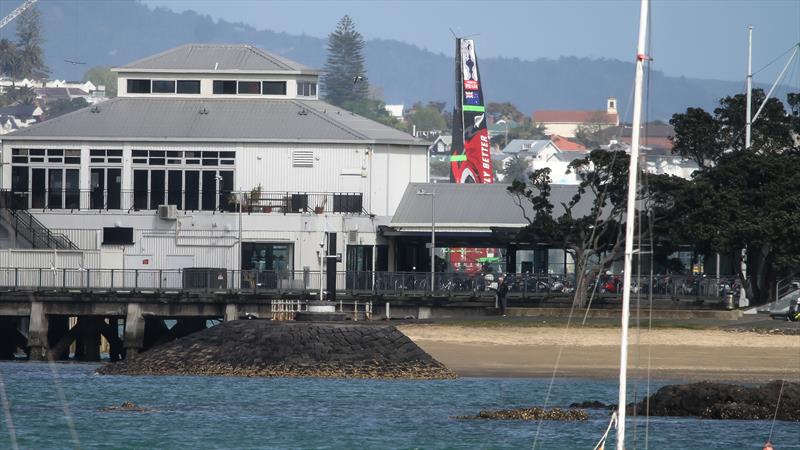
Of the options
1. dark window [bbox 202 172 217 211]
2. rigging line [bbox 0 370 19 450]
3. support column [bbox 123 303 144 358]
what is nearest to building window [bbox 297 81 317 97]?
dark window [bbox 202 172 217 211]

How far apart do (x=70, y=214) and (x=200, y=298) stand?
13570mm

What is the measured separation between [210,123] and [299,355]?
26682mm

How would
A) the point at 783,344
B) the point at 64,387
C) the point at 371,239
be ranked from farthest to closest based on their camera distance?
the point at 371,239 → the point at 783,344 → the point at 64,387

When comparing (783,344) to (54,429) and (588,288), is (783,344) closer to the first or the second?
(588,288)

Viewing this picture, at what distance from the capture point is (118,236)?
81.7 metres

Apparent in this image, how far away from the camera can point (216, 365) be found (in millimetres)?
61719

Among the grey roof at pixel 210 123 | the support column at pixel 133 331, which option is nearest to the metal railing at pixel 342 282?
the support column at pixel 133 331

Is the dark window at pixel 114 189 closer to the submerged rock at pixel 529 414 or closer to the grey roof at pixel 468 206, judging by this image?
the grey roof at pixel 468 206

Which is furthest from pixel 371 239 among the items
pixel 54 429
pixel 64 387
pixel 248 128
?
pixel 54 429

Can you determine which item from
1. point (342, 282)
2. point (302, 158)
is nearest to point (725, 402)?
point (342, 282)

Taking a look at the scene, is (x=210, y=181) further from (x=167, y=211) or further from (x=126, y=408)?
(x=126, y=408)

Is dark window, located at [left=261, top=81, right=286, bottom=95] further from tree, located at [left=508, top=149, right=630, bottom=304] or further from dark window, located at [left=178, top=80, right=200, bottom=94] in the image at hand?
tree, located at [left=508, top=149, right=630, bottom=304]

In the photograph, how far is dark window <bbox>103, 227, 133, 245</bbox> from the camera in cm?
8169

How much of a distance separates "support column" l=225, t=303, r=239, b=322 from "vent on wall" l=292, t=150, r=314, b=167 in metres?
13.5
